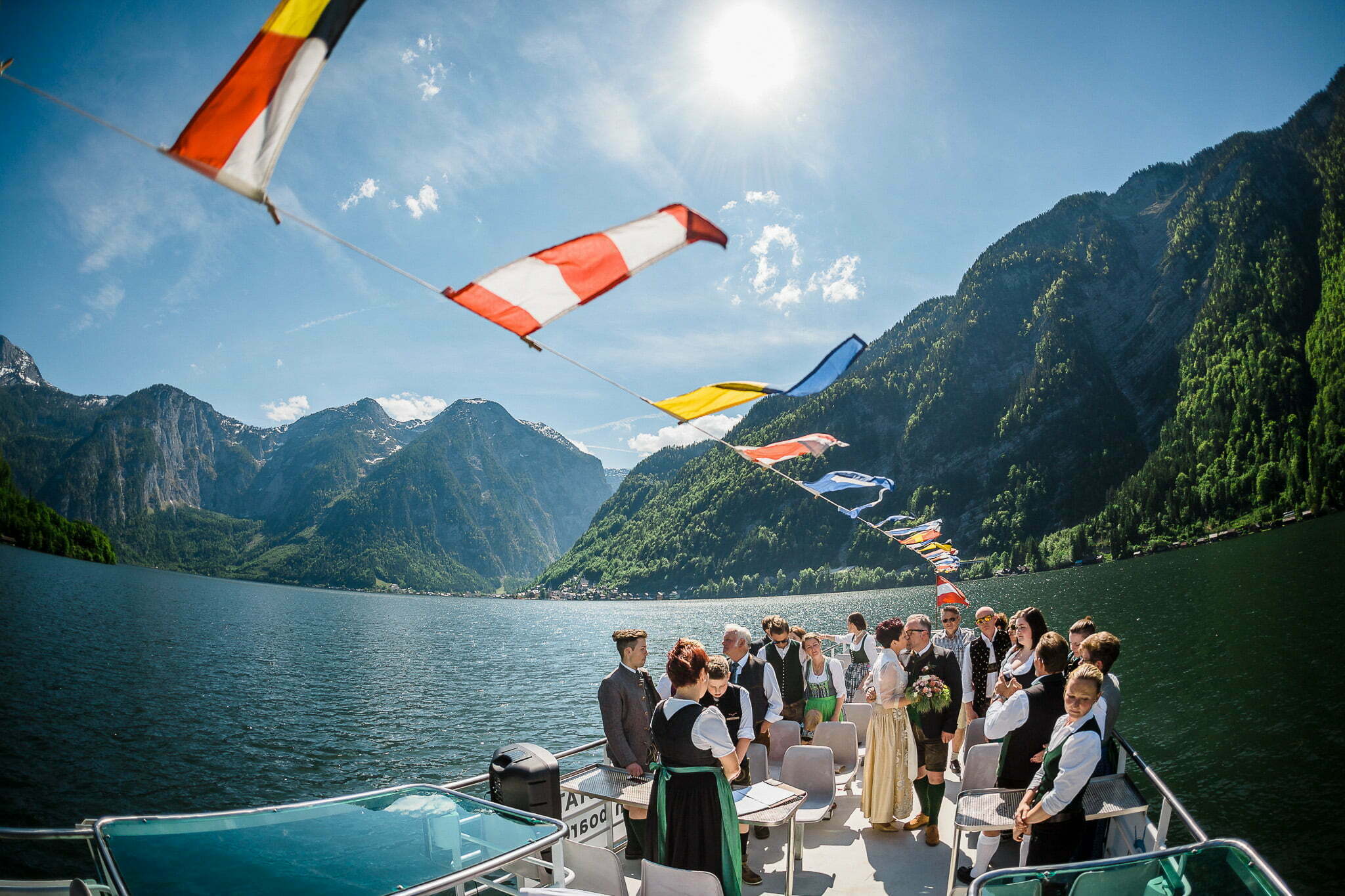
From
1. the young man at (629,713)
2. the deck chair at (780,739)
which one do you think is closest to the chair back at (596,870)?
the young man at (629,713)

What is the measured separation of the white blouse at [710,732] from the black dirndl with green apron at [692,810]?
3 centimetres

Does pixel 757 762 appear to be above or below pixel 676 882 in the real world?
below

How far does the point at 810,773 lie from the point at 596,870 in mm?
2669

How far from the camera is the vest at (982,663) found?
8062mm

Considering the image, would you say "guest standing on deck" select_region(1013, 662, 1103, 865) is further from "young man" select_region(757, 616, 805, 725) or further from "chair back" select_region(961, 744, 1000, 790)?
"young man" select_region(757, 616, 805, 725)

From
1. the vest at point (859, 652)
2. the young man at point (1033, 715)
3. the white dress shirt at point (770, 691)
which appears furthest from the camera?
the vest at point (859, 652)

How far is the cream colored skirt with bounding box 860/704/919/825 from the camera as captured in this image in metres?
6.40

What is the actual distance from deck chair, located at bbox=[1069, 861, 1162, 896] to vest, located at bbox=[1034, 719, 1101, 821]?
4.70 feet

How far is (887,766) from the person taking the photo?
6496 millimetres

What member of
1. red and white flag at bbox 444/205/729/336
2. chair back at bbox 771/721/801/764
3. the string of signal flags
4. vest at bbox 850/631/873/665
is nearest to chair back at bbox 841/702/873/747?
vest at bbox 850/631/873/665

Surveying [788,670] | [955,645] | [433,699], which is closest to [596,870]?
[788,670]

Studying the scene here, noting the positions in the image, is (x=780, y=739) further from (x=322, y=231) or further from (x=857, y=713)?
(x=322, y=231)

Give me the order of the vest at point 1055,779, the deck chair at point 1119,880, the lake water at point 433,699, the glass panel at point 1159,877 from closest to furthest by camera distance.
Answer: the glass panel at point 1159,877
the deck chair at point 1119,880
the vest at point 1055,779
the lake water at point 433,699

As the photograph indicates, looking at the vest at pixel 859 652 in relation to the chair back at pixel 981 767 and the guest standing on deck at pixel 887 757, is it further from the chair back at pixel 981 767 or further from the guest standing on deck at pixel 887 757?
the chair back at pixel 981 767
